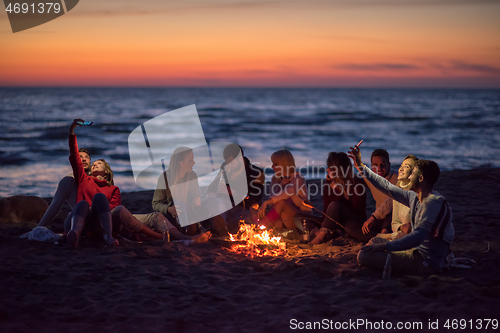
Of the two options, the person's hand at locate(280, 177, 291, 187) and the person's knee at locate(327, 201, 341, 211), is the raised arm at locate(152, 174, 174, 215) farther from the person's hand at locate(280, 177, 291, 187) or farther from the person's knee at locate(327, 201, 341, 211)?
the person's knee at locate(327, 201, 341, 211)

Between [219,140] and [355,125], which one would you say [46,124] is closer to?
[219,140]

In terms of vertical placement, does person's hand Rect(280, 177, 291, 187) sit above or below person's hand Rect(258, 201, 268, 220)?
above

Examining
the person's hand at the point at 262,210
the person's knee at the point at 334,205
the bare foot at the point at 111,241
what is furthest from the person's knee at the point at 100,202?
the person's knee at the point at 334,205

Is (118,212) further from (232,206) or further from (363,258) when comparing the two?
(363,258)

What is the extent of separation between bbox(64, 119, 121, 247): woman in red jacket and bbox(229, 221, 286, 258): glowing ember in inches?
64.0

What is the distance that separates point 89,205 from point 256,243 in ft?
7.31

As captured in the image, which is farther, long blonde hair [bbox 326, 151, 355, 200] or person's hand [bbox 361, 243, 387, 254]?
long blonde hair [bbox 326, 151, 355, 200]

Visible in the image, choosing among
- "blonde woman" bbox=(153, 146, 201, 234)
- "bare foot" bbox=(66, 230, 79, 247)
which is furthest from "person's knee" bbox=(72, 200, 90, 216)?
"blonde woman" bbox=(153, 146, 201, 234)

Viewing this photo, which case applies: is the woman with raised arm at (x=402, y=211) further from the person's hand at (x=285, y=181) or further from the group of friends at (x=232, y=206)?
the person's hand at (x=285, y=181)

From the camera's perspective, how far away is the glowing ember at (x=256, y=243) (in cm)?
536

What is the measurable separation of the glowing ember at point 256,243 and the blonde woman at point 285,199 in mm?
246

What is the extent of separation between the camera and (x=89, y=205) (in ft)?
17.9

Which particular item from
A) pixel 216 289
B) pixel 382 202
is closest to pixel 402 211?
pixel 382 202

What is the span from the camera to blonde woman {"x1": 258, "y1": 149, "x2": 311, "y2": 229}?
5.89m
